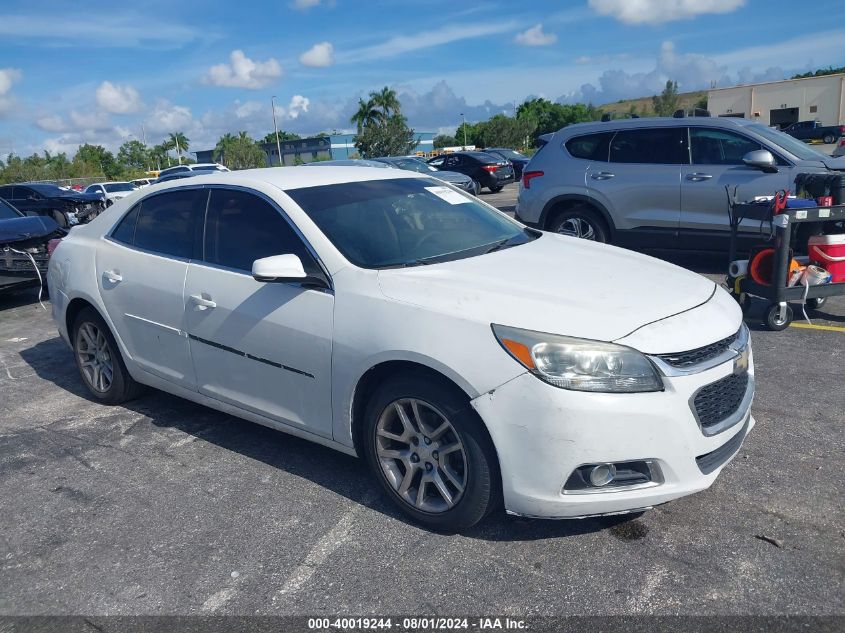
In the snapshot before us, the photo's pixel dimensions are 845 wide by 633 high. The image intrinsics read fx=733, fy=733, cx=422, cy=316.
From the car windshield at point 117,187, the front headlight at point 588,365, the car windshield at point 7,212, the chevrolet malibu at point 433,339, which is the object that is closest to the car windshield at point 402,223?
the chevrolet malibu at point 433,339

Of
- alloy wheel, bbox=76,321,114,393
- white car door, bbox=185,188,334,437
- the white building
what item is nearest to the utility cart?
white car door, bbox=185,188,334,437

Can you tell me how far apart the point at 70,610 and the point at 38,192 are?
19232mm

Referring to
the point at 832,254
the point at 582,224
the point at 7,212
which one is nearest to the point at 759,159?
the point at 832,254

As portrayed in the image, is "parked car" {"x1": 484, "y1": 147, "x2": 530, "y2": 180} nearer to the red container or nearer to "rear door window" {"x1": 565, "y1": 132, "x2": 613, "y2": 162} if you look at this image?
"rear door window" {"x1": 565, "y1": 132, "x2": 613, "y2": 162}

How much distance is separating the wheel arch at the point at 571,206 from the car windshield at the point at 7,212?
7186 millimetres

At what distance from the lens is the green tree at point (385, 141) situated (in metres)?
59.4

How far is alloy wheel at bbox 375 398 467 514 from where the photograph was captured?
3223 millimetres

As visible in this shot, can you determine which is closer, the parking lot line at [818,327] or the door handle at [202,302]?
the door handle at [202,302]

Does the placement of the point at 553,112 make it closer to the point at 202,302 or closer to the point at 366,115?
the point at 366,115

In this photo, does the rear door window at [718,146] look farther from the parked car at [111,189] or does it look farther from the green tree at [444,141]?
the green tree at [444,141]

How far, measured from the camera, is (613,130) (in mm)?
8969

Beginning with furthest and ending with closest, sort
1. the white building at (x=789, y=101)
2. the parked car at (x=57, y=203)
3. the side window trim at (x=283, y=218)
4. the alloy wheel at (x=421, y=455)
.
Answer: the white building at (x=789, y=101)
the parked car at (x=57, y=203)
the side window trim at (x=283, y=218)
the alloy wheel at (x=421, y=455)

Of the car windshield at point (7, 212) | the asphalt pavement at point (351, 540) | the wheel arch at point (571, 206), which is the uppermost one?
the car windshield at point (7, 212)

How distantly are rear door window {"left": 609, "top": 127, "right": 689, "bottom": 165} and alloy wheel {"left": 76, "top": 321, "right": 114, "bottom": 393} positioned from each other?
6.26 meters
